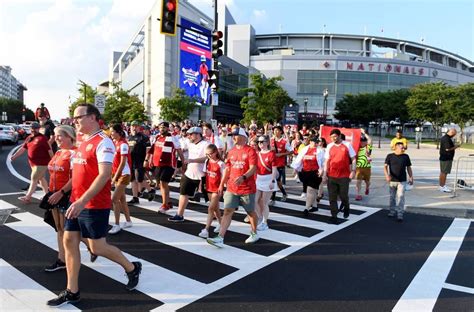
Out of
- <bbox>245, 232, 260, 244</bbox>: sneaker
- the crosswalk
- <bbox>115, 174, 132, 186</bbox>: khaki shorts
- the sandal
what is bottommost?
the crosswalk

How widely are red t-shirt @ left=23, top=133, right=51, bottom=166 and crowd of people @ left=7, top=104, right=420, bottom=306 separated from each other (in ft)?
0.08

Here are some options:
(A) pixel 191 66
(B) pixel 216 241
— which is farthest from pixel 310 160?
(A) pixel 191 66

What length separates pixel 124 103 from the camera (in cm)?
4766

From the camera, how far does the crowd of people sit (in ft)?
12.6

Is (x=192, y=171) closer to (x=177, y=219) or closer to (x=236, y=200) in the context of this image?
(x=177, y=219)

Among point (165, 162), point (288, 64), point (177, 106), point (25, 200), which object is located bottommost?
point (25, 200)

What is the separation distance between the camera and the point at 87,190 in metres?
3.70

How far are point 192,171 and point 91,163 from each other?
363cm

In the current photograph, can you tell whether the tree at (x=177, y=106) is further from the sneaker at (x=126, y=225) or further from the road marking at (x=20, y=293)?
the road marking at (x=20, y=293)

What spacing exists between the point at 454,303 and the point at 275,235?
3153 millimetres

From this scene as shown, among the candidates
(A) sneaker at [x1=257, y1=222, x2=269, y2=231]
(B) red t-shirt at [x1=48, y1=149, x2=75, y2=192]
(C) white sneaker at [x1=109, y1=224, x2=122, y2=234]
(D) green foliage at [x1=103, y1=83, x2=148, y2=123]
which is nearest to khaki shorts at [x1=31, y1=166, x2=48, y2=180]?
(C) white sneaker at [x1=109, y1=224, x2=122, y2=234]

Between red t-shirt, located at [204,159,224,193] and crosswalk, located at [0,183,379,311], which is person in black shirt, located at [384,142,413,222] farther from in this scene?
red t-shirt, located at [204,159,224,193]

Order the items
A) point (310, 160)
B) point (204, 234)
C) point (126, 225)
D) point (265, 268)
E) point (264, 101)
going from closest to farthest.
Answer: point (265, 268), point (204, 234), point (126, 225), point (310, 160), point (264, 101)

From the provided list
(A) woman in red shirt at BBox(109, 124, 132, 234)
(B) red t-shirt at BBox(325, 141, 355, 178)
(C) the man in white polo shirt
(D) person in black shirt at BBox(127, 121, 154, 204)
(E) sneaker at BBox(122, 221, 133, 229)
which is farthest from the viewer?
(D) person in black shirt at BBox(127, 121, 154, 204)
